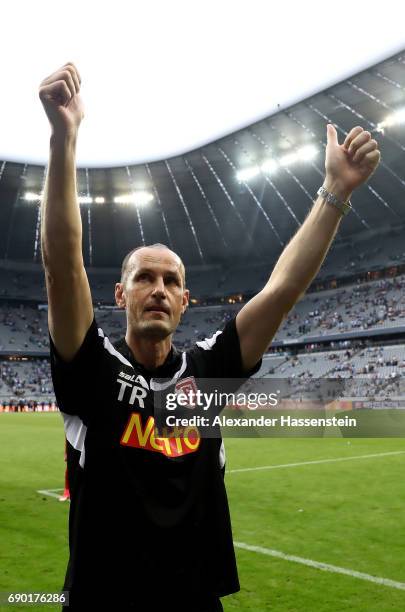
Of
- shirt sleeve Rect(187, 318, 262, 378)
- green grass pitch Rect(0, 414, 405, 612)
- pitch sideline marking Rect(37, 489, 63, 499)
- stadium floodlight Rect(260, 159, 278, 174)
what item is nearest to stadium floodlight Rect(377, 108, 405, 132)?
stadium floodlight Rect(260, 159, 278, 174)

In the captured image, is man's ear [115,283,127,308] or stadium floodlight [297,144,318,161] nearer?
man's ear [115,283,127,308]

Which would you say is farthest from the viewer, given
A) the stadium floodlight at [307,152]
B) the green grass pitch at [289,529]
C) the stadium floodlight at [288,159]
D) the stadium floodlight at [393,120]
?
the stadium floodlight at [288,159]

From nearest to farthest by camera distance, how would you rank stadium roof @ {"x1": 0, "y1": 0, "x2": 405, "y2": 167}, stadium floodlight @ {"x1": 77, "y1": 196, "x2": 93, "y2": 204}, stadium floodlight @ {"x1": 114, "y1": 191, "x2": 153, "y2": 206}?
1. stadium roof @ {"x1": 0, "y1": 0, "x2": 405, "y2": 167}
2. stadium floodlight @ {"x1": 114, "y1": 191, "x2": 153, "y2": 206}
3. stadium floodlight @ {"x1": 77, "y1": 196, "x2": 93, "y2": 204}

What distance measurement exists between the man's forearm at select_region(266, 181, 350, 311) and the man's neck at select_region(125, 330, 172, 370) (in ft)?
1.59

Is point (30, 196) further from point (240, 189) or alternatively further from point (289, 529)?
point (289, 529)

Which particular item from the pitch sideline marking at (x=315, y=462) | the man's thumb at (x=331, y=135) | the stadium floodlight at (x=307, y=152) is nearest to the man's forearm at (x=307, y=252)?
the man's thumb at (x=331, y=135)

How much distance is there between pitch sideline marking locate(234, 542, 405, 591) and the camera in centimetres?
534

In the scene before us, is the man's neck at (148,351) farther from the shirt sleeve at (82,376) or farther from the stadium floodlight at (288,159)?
the stadium floodlight at (288,159)

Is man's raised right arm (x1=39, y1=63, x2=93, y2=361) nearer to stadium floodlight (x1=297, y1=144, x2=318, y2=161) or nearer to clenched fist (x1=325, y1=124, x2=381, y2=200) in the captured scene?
clenched fist (x1=325, y1=124, x2=381, y2=200)

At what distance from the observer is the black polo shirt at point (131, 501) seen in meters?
1.97

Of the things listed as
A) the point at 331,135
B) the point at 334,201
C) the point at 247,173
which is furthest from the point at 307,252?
the point at 247,173

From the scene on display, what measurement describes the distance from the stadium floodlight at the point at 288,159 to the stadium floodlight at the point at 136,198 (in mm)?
13498

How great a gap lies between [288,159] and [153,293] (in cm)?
4111

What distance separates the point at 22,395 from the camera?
51.1 m
